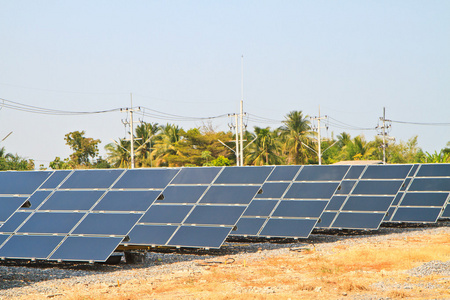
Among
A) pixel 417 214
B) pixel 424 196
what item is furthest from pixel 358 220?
pixel 424 196

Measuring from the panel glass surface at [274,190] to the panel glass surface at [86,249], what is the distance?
8.32m

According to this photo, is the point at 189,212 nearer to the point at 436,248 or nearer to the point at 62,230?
the point at 62,230

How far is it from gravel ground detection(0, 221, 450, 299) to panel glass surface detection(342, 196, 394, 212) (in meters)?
1.59

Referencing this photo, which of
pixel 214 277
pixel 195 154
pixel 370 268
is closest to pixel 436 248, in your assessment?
pixel 370 268

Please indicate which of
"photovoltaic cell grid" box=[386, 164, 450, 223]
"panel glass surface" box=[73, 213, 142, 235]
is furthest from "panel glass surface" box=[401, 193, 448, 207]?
"panel glass surface" box=[73, 213, 142, 235]

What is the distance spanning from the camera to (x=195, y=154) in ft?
263

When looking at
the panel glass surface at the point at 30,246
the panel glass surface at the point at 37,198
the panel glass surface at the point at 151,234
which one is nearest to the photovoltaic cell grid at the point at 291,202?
the panel glass surface at the point at 151,234

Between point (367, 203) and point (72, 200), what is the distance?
39.5ft

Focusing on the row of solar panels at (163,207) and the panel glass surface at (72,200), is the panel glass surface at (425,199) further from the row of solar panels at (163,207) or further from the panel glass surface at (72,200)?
the panel glass surface at (72,200)

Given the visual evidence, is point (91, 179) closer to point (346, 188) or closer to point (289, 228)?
point (289, 228)

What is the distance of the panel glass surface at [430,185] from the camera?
90.2 feet

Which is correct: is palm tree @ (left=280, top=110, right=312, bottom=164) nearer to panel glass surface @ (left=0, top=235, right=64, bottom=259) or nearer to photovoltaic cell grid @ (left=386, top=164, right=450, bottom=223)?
photovoltaic cell grid @ (left=386, top=164, right=450, bottom=223)

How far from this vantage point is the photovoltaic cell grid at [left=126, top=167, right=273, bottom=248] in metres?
17.4

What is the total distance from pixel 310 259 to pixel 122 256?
562cm
